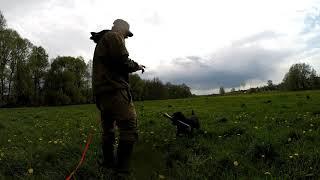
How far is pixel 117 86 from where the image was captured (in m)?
6.87

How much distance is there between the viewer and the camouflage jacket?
6.82 m

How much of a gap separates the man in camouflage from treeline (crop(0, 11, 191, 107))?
208 ft

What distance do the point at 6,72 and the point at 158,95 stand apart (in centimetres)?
4816

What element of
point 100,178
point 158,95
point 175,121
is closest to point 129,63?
point 100,178

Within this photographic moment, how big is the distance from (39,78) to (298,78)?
260 ft

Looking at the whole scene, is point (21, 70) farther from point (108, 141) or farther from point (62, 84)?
point (108, 141)

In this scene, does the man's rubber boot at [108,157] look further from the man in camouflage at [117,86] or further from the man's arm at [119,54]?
the man's arm at [119,54]

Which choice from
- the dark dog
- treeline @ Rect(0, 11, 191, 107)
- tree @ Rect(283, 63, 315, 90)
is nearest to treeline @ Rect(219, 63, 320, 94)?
tree @ Rect(283, 63, 315, 90)

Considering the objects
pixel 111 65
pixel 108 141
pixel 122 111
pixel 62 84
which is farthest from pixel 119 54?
pixel 62 84

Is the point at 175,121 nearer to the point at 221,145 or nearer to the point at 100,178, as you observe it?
the point at 221,145

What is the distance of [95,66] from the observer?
7.16m

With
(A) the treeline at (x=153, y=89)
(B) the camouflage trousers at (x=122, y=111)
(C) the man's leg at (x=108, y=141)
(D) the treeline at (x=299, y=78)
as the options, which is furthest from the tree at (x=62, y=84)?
(B) the camouflage trousers at (x=122, y=111)

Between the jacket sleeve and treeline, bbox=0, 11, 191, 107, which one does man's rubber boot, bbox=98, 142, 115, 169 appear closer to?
the jacket sleeve

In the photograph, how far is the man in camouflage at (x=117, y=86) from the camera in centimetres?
681
